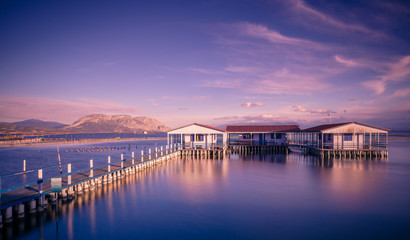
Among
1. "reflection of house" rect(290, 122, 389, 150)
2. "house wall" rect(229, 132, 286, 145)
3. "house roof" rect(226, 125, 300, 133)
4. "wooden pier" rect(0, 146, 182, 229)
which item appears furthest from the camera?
"house wall" rect(229, 132, 286, 145)

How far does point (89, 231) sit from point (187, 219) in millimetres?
4369

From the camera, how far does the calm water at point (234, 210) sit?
10445mm

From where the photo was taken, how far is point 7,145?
7056 centimetres

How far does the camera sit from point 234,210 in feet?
43.7

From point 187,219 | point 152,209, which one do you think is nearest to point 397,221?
point 187,219

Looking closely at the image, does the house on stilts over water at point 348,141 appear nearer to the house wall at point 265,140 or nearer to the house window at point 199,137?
the house wall at point 265,140

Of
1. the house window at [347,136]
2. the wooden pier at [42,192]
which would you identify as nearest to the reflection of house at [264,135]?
the house window at [347,136]

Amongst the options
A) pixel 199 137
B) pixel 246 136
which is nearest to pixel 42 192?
pixel 199 137

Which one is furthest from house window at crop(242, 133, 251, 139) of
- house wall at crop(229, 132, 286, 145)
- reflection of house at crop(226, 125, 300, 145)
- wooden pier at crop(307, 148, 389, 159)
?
wooden pier at crop(307, 148, 389, 159)

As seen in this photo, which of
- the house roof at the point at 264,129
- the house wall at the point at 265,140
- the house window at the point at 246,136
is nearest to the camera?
the house roof at the point at 264,129

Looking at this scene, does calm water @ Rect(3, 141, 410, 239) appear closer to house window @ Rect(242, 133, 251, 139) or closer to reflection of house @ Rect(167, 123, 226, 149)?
reflection of house @ Rect(167, 123, 226, 149)

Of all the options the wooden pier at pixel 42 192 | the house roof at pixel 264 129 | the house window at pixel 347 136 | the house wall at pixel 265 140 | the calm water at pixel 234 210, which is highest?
the house roof at pixel 264 129

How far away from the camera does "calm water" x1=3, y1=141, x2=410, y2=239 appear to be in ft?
34.3

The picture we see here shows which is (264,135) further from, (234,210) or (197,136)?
(234,210)
